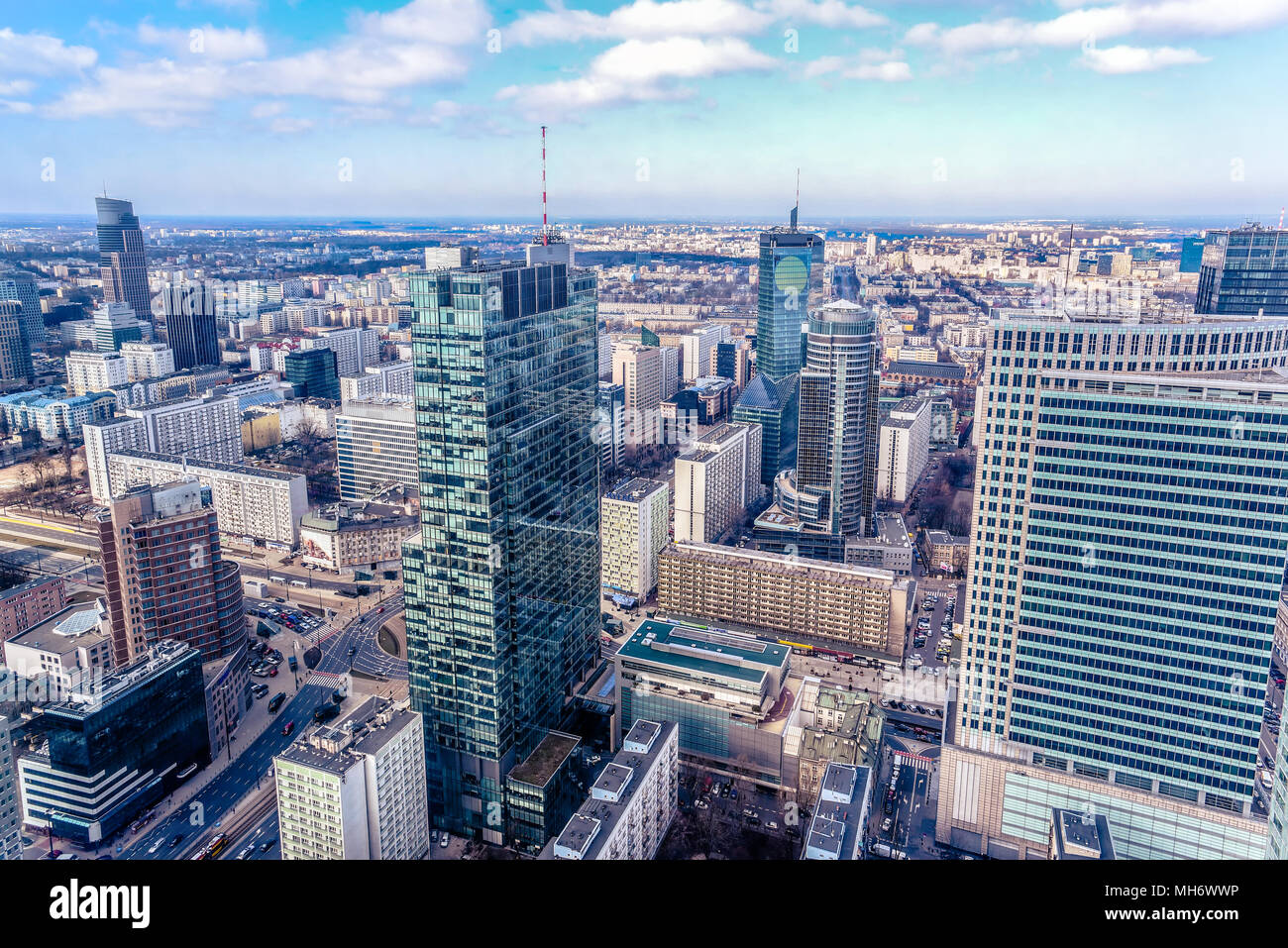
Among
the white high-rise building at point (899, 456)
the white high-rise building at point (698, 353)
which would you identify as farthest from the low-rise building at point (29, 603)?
the white high-rise building at point (698, 353)

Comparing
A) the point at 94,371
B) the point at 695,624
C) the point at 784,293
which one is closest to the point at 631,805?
the point at 695,624

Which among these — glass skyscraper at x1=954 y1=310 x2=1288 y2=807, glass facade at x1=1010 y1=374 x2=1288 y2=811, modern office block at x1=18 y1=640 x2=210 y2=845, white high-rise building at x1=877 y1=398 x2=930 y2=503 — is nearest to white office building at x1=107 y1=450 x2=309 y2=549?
modern office block at x1=18 y1=640 x2=210 y2=845

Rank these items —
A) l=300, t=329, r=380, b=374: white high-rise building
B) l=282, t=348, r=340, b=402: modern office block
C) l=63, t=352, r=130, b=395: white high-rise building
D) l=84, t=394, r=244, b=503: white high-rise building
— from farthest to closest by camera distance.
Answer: l=300, t=329, r=380, b=374: white high-rise building, l=282, t=348, r=340, b=402: modern office block, l=63, t=352, r=130, b=395: white high-rise building, l=84, t=394, r=244, b=503: white high-rise building

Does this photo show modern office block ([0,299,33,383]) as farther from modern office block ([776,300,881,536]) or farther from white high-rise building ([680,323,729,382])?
modern office block ([776,300,881,536])
